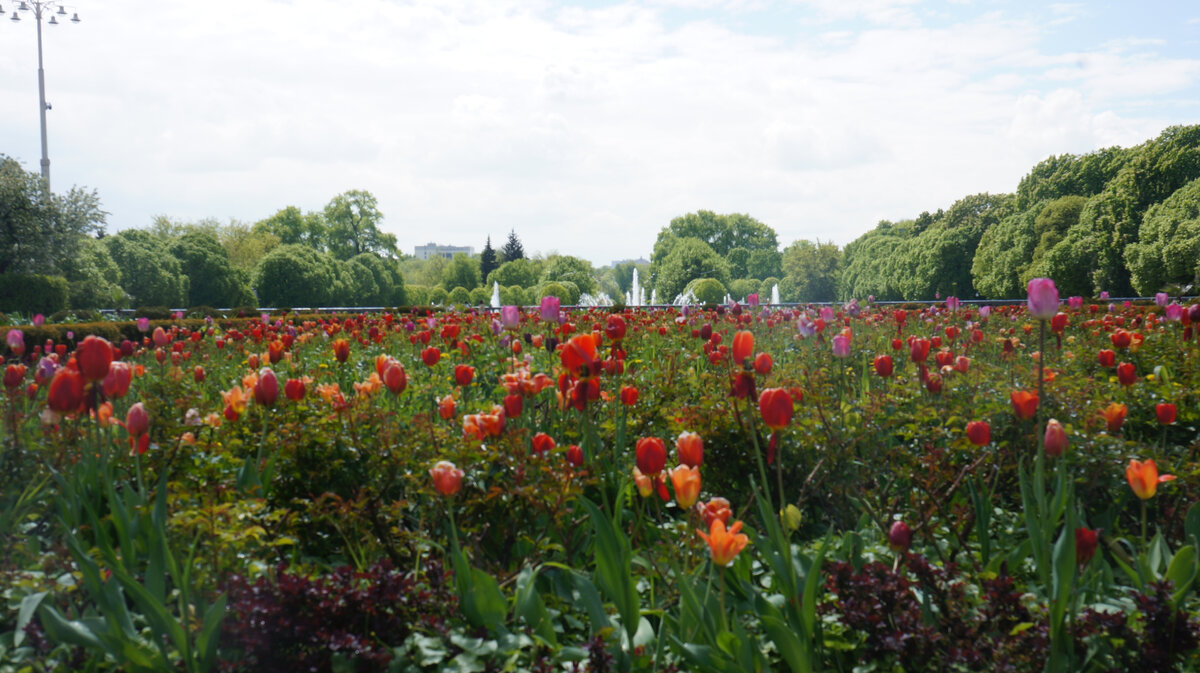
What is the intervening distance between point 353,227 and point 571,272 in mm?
17815

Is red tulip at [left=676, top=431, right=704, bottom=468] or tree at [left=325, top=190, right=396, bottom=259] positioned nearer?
red tulip at [left=676, top=431, right=704, bottom=468]

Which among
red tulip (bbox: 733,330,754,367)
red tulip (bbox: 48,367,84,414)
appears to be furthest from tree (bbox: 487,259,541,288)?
red tulip (bbox: 733,330,754,367)

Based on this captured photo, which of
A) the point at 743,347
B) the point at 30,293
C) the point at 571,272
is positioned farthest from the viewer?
the point at 571,272

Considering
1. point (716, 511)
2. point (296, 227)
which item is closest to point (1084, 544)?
point (716, 511)

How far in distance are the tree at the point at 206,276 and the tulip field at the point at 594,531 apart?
126 ft

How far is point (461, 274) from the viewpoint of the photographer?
63.3 m

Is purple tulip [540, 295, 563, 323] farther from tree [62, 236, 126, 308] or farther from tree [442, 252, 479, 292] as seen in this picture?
tree [442, 252, 479, 292]

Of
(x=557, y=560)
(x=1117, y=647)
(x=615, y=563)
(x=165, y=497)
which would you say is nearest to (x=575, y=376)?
(x=557, y=560)

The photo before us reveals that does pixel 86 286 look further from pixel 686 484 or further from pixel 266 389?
pixel 686 484

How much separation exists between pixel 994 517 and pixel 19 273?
25550 mm

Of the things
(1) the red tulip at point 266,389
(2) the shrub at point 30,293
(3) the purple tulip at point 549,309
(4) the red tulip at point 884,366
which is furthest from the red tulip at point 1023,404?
(2) the shrub at point 30,293

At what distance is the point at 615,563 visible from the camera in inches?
83.7

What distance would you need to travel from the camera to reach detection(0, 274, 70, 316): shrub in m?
19.7

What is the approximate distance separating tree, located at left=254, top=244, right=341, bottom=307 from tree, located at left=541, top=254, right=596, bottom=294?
1865cm
